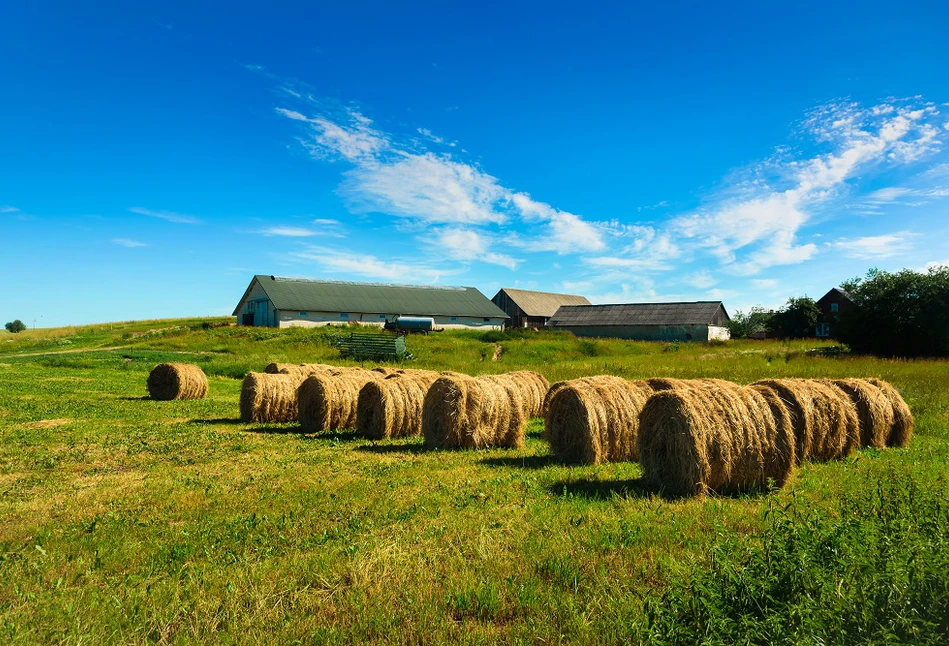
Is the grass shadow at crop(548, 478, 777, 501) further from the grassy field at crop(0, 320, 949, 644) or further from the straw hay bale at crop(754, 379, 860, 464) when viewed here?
the straw hay bale at crop(754, 379, 860, 464)

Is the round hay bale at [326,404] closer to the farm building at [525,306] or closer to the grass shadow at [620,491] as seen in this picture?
the grass shadow at [620,491]

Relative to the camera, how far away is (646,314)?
248 feet

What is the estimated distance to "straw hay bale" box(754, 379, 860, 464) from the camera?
34.1ft

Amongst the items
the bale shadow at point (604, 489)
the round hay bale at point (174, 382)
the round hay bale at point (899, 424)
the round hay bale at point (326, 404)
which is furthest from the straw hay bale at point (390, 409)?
the round hay bale at point (174, 382)

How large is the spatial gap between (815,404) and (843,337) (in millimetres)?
38346

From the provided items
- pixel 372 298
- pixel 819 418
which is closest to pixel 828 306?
pixel 372 298

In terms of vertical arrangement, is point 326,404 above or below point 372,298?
below

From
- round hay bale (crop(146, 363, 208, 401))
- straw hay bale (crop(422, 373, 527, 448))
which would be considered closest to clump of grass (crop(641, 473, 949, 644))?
straw hay bale (crop(422, 373, 527, 448))

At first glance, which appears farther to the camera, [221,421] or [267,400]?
[221,421]

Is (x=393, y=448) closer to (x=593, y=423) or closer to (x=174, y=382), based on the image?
(x=593, y=423)

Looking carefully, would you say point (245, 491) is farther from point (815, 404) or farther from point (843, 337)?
point (843, 337)

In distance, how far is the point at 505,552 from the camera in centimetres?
627

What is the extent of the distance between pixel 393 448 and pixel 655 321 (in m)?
65.6

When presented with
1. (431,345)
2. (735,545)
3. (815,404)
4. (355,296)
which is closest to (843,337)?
(431,345)
